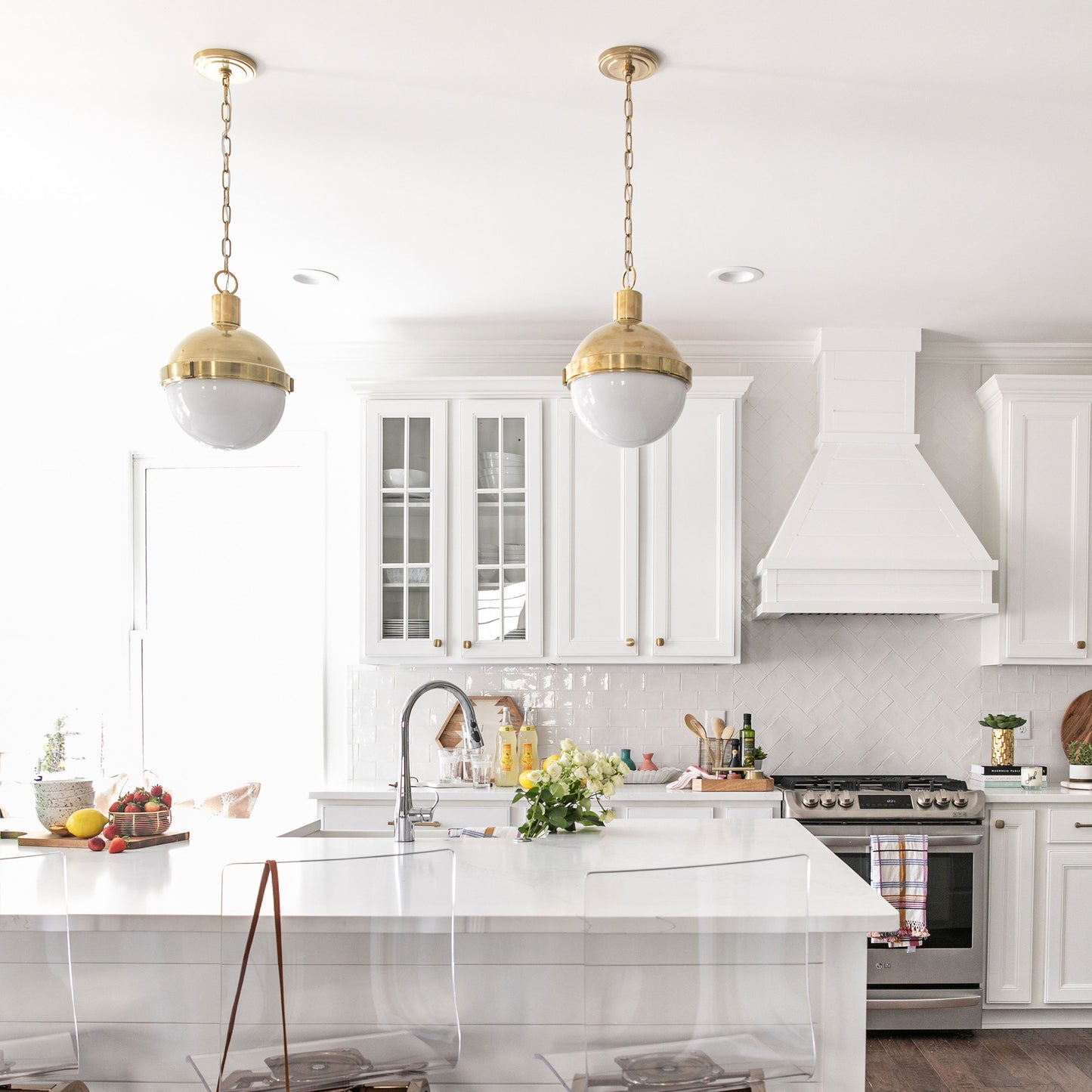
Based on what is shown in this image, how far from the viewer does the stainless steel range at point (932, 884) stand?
4.00m

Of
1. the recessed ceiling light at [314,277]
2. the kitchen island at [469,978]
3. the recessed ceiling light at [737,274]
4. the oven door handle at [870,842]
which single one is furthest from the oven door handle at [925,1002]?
the recessed ceiling light at [314,277]

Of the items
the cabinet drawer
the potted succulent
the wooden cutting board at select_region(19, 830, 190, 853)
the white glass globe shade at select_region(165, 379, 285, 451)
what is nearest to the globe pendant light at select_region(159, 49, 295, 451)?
the white glass globe shade at select_region(165, 379, 285, 451)

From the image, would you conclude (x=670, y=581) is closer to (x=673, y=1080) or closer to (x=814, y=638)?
(x=814, y=638)

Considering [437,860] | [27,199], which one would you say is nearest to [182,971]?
[437,860]

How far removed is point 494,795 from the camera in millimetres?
4191

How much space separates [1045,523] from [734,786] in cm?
173

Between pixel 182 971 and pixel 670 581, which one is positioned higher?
pixel 670 581

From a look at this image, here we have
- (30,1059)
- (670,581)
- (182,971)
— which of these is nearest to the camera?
(30,1059)

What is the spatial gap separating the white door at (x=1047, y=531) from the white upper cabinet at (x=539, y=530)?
3.86 feet

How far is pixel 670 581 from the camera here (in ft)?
14.5

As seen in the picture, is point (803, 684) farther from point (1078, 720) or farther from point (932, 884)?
point (1078, 720)

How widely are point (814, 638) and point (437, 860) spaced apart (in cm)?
310

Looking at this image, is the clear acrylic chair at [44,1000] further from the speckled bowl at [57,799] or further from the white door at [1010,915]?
the white door at [1010,915]

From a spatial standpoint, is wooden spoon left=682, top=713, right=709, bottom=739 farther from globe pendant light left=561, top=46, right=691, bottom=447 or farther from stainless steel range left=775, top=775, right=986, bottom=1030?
globe pendant light left=561, top=46, right=691, bottom=447
